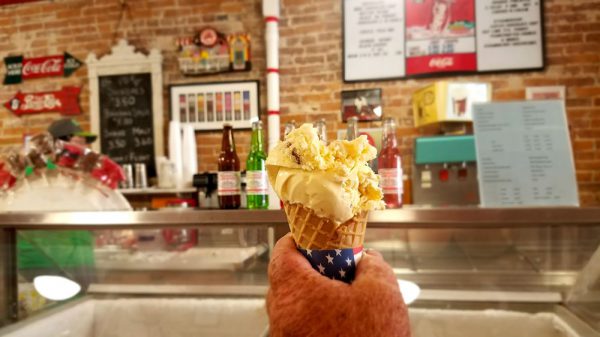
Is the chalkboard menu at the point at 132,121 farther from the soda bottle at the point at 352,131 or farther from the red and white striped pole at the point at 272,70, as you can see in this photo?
the soda bottle at the point at 352,131

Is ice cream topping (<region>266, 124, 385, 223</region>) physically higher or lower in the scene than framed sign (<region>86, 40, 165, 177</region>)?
lower

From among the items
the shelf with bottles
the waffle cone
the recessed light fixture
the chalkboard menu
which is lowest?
the recessed light fixture

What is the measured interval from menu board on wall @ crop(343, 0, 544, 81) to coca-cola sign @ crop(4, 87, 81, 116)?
287 centimetres

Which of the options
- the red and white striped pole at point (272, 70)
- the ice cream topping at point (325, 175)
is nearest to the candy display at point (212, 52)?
the red and white striped pole at point (272, 70)

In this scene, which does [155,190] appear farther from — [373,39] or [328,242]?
[328,242]

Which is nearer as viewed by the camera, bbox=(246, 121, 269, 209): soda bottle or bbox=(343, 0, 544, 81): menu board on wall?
bbox=(246, 121, 269, 209): soda bottle

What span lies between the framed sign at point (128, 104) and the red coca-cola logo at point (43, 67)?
40 centimetres

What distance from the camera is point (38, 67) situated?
446 cm

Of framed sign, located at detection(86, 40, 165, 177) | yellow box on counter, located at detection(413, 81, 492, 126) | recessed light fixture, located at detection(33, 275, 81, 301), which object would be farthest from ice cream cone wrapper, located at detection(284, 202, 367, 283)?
framed sign, located at detection(86, 40, 165, 177)

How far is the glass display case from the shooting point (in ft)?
4.26

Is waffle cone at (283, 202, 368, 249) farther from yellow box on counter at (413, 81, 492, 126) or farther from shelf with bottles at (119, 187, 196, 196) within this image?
shelf with bottles at (119, 187, 196, 196)

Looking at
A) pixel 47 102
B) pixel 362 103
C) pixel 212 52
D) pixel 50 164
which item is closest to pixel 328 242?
pixel 50 164

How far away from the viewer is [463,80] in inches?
146

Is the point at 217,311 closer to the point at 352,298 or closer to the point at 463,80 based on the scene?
the point at 352,298
